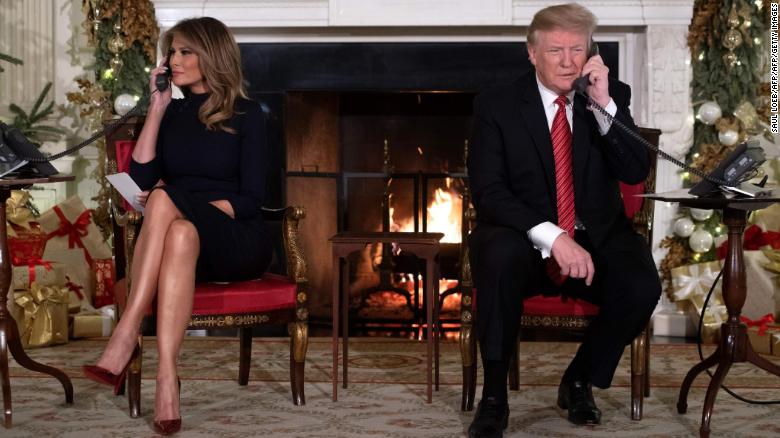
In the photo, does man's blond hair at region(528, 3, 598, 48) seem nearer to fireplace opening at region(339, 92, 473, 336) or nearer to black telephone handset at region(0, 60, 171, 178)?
black telephone handset at region(0, 60, 171, 178)

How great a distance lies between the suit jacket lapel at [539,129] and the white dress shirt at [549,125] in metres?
0.03

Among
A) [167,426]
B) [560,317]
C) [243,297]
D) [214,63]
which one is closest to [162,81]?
[214,63]

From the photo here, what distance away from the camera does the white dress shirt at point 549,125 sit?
9.87 ft

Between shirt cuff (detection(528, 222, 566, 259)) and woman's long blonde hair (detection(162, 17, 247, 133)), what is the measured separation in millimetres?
1146

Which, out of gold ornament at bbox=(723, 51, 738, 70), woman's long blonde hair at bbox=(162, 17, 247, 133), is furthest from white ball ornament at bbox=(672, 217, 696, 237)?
woman's long blonde hair at bbox=(162, 17, 247, 133)

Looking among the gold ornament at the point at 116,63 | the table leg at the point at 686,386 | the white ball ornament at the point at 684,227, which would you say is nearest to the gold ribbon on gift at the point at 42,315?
the gold ornament at the point at 116,63

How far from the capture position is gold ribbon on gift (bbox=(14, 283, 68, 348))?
4625 mm

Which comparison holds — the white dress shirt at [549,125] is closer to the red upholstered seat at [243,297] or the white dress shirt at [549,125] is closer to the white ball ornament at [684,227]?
the red upholstered seat at [243,297]

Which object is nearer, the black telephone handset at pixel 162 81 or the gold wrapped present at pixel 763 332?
the black telephone handset at pixel 162 81

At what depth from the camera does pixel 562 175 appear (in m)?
3.20

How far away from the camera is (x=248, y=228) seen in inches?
138

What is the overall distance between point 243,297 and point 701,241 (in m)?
2.53

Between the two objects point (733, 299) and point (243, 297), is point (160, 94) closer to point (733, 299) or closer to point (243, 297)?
point (243, 297)

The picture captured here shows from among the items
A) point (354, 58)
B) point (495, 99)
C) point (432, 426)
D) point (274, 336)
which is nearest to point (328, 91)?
point (354, 58)
